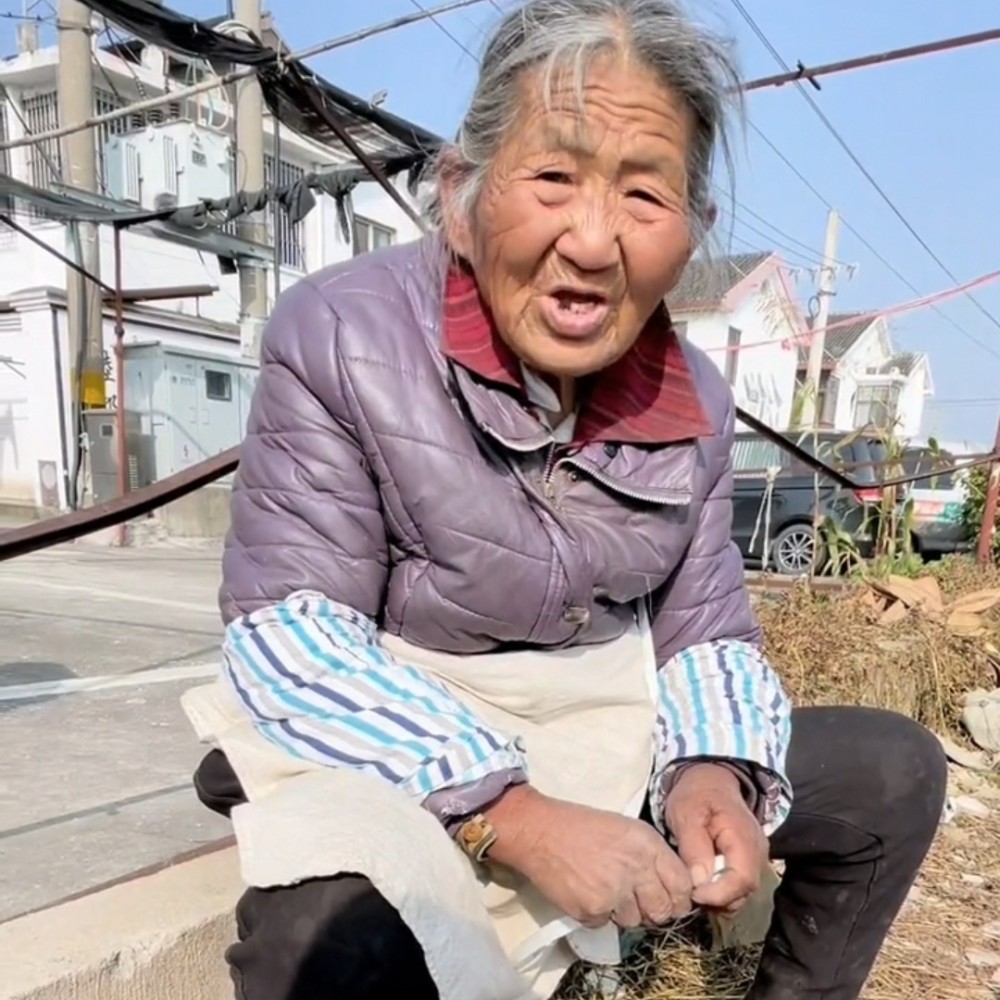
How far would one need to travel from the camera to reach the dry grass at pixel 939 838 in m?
1.64

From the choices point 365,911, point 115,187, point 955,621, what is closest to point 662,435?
point 365,911

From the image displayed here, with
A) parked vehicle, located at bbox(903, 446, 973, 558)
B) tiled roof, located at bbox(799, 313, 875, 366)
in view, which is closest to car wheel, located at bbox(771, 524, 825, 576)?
parked vehicle, located at bbox(903, 446, 973, 558)

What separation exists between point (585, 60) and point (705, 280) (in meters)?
0.38

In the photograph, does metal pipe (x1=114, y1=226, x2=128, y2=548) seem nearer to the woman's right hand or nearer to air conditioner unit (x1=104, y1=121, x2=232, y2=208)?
air conditioner unit (x1=104, y1=121, x2=232, y2=208)

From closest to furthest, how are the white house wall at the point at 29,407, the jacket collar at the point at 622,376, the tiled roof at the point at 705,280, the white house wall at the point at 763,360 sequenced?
the jacket collar at the point at 622,376, the tiled roof at the point at 705,280, the white house wall at the point at 29,407, the white house wall at the point at 763,360

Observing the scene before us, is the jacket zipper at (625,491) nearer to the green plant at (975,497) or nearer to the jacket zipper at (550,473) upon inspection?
the jacket zipper at (550,473)

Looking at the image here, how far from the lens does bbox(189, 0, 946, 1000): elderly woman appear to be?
90cm

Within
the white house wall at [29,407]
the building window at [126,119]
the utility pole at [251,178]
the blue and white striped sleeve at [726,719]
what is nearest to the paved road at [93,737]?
the blue and white striped sleeve at [726,719]

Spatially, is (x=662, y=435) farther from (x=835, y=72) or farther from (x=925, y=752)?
(x=835, y=72)

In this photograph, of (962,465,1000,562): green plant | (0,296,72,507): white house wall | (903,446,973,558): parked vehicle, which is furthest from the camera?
(0,296,72,507): white house wall

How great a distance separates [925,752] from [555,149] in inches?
35.1

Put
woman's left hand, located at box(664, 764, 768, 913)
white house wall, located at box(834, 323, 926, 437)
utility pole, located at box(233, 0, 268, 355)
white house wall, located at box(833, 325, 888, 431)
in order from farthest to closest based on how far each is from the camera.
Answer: white house wall, located at box(834, 323, 926, 437)
white house wall, located at box(833, 325, 888, 431)
utility pole, located at box(233, 0, 268, 355)
woman's left hand, located at box(664, 764, 768, 913)

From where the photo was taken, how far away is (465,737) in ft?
3.09

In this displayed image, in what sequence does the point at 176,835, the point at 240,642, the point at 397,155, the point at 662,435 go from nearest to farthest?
the point at 240,642
the point at 662,435
the point at 176,835
the point at 397,155
